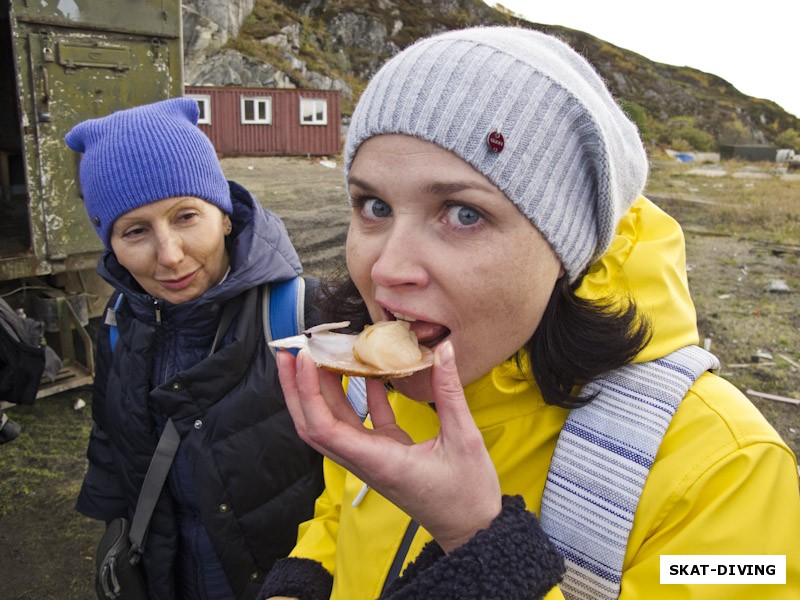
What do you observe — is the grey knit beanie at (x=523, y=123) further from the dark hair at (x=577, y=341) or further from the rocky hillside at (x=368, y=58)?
the rocky hillside at (x=368, y=58)

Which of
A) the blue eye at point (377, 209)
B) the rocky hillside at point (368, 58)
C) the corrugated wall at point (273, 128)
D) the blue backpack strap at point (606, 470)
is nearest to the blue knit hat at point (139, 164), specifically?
the blue eye at point (377, 209)

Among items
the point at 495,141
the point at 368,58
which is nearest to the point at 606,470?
the point at 495,141

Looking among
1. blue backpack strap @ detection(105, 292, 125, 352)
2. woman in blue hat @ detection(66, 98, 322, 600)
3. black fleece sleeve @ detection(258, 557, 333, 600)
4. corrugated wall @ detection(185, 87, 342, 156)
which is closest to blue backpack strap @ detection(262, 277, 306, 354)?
woman in blue hat @ detection(66, 98, 322, 600)

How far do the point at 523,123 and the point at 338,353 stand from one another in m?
0.72

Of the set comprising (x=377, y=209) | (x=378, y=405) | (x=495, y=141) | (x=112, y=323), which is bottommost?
(x=112, y=323)

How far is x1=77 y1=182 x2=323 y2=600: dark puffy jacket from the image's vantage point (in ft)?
7.60

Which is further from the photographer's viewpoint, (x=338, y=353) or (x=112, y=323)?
(x=112, y=323)

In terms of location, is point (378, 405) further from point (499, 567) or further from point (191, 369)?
point (191, 369)

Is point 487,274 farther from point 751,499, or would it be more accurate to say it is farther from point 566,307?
point 751,499

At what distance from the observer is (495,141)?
4.26 feet

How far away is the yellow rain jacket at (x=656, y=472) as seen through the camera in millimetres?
1137

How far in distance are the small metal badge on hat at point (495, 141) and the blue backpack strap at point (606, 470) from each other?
60 cm

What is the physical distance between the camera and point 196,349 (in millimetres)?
2498

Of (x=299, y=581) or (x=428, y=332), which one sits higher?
(x=428, y=332)
